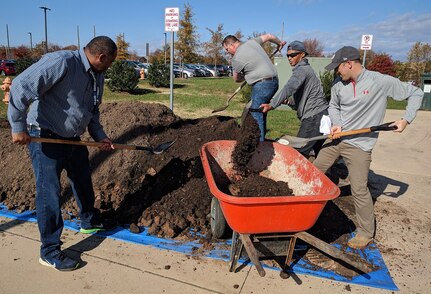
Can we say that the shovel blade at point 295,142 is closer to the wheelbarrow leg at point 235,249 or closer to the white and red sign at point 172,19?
the wheelbarrow leg at point 235,249

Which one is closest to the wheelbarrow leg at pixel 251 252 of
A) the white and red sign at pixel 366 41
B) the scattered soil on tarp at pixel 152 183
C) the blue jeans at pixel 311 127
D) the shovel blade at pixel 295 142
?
the scattered soil on tarp at pixel 152 183

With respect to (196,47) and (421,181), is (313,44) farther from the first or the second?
(421,181)

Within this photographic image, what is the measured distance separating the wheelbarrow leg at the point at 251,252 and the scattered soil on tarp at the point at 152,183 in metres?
0.71

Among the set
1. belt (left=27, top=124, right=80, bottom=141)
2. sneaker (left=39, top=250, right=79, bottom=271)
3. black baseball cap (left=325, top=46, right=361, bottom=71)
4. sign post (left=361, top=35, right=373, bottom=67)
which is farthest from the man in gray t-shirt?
sign post (left=361, top=35, right=373, bottom=67)

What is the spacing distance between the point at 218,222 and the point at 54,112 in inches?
68.2

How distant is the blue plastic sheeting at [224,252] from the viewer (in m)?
2.90

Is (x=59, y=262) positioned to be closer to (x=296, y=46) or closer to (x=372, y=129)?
(x=372, y=129)

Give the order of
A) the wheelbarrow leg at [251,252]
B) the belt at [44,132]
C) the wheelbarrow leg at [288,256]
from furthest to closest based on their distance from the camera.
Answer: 1. the wheelbarrow leg at [288,256]
2. the belt at [44,132]
3. the wheelbarrow leg at [251,252]

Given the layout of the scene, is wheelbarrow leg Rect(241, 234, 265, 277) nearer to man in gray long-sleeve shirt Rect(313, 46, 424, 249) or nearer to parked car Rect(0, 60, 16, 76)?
man in gray long-sleeve shirt Rect(313, 46, 424, 249)

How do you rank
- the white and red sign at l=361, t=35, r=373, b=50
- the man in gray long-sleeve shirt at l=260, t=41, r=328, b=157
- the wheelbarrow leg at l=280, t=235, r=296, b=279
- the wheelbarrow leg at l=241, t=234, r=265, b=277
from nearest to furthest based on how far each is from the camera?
1. the wheelbarrow leg at l=241, t=234, r=265, b=277
2. the wheelbarrow leg at l=280, t=235, r=296, b=279
3. the man in gray long-sleeve shirt at l=260, t=41, r=328, b=157
4. the white and red sign at l=361, t=35, r=373, b=50

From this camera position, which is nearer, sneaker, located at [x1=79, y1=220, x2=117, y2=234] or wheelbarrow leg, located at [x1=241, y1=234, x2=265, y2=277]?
wheelbarrow leg, located at [x1=241, y1=234, x2=265, y2=277]

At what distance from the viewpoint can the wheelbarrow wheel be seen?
324 cm

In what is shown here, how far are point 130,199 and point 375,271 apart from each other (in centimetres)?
261

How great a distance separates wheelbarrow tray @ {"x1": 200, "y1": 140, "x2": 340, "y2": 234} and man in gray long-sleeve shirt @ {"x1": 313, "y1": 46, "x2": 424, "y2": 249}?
1.56 ft
